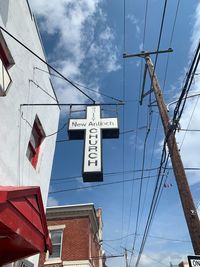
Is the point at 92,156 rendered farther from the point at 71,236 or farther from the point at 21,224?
the point at 71,236

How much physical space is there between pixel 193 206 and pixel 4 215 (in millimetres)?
4598

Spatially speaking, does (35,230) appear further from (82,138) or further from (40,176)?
(82,138)

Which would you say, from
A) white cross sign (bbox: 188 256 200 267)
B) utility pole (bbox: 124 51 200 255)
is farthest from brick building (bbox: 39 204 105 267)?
white cross sign (bbox: 188 256 200 267)

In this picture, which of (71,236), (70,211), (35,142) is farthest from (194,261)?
(70,211)

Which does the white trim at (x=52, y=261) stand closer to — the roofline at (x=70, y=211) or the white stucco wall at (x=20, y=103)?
the roofline at (x=70, y=211)

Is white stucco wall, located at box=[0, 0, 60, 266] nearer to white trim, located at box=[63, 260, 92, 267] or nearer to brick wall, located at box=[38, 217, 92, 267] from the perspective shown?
white trim, located at box=[63, 260, 92, 267]

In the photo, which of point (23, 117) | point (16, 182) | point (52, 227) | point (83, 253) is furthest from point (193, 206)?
point (52, 227)

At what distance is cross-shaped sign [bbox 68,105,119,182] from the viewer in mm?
8023

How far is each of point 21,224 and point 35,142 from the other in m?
4.34

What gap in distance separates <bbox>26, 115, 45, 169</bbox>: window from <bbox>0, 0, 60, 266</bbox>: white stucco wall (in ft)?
0.55

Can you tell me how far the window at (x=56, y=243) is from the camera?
18578 mm

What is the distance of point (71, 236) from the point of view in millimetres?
19250

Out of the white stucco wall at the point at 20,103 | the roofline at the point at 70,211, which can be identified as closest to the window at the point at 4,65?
the white stucco wall at the point at 20,103

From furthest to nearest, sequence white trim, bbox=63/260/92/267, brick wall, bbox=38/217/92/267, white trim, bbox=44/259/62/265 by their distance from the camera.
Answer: brick wall, bbox=38/217/92/267 → white trim, bbox=44/259/62/265 → white trim, bbox=63/260/92/267
